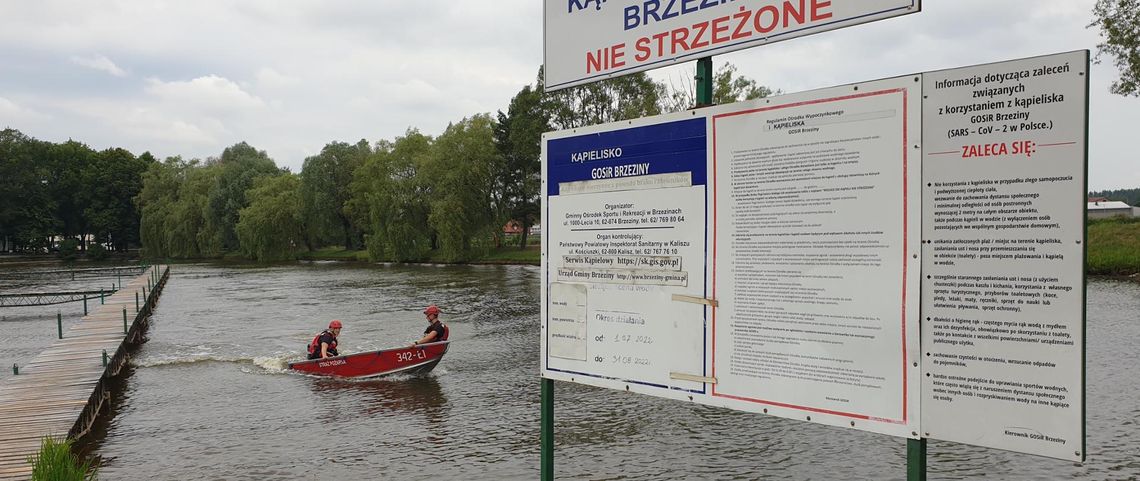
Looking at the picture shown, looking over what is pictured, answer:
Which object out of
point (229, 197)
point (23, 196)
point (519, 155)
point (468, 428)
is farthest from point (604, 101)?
point (23, 196)

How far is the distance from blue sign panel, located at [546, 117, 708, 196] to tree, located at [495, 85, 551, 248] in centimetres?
6073

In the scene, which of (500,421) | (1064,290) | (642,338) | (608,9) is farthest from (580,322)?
(500,421)

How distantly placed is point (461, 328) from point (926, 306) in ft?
82.8

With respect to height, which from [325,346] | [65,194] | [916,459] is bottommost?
[325,346]

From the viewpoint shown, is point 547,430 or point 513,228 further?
point 513,228

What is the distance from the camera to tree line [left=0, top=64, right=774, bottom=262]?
205 ft

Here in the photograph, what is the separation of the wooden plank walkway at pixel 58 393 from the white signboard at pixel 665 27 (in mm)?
8990

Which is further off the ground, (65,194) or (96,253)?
(65,194)

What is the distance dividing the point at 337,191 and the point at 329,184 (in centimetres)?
104

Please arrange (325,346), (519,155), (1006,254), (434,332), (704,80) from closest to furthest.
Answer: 1. (1006,254)
2. (704,80)
3. (325,346)
4. (434,332)
5. (519,155)

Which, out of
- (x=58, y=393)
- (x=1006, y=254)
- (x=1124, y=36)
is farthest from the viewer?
(x=1124, y=36)

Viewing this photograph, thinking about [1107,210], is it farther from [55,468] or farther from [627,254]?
[55,468]

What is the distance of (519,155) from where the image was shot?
68188 millimetres

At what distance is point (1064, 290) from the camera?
10.5 ft
